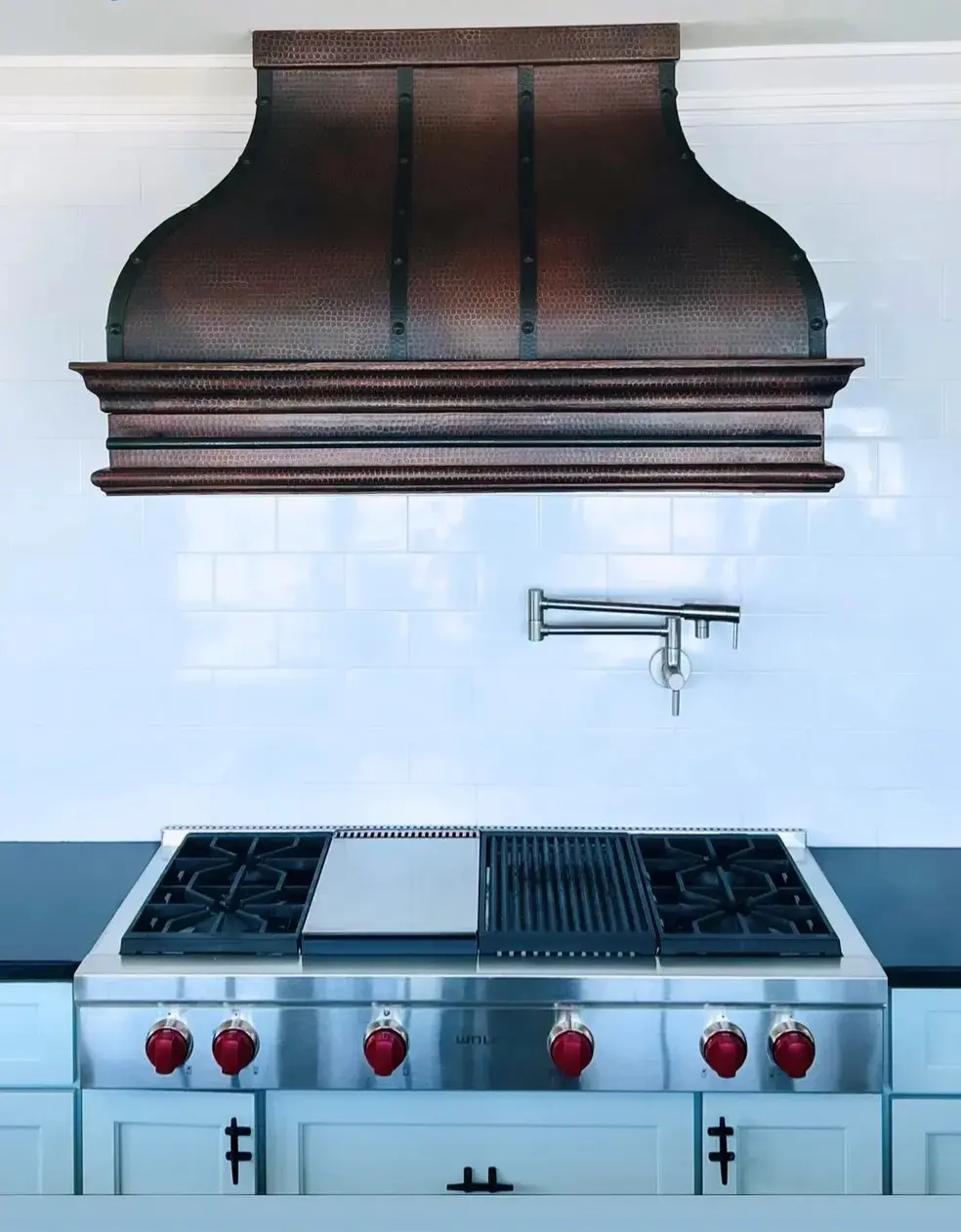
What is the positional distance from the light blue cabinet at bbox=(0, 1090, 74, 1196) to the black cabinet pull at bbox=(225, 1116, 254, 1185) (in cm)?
27

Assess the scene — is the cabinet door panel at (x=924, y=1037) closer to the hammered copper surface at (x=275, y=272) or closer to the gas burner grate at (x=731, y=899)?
the gas burner grate at (x=731, y=899)

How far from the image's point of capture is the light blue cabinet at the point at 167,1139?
203cm

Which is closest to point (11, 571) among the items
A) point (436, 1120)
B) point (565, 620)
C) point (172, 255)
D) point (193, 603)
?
point (193, 603)

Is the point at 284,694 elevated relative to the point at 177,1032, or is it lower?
elevated

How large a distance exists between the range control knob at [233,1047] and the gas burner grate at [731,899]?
2.29 ft

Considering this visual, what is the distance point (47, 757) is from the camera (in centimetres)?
269

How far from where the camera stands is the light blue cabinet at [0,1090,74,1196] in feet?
6.71

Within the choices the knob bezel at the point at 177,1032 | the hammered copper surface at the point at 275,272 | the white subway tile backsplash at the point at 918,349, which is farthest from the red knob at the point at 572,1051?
the white subway tile backsplash at the point at 918,349

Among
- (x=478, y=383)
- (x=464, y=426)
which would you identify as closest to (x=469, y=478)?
(x=464, y=426)

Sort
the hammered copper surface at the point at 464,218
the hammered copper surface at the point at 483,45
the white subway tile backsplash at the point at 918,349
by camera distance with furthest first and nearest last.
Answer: the white subway tile backsplash at the point at 918,349 → the hammered copper surface at the point at 483,45 → the hammered copper surface at the point at 464,218

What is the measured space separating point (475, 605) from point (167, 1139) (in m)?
1.21

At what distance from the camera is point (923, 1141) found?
2.01m

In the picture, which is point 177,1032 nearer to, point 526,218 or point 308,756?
point 308,756

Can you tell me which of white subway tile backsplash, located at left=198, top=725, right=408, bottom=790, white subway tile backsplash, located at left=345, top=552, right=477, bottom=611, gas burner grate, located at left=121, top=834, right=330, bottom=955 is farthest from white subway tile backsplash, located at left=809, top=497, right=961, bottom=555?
gas burner grate, located at left=121, top=834, right=330, bottom=955
